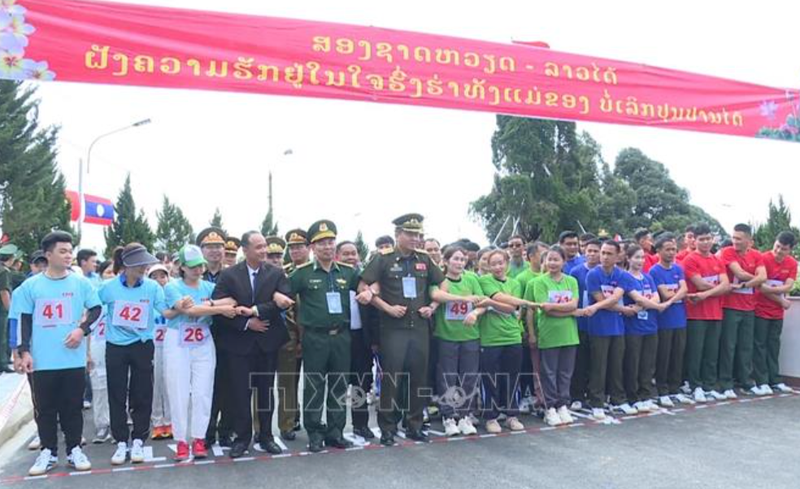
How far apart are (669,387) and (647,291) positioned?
4.48 ft

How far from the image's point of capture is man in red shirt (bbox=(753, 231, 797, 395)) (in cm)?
805

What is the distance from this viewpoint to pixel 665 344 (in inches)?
295

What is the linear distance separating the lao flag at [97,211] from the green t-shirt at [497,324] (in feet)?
87.0

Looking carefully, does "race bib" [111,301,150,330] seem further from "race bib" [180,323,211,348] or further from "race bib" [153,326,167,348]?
"race bib" [153,326,167,348]

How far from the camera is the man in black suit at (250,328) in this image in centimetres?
561

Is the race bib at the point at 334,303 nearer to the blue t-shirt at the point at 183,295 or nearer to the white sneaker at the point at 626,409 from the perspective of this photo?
the blue t-shirt at the point at 183,295

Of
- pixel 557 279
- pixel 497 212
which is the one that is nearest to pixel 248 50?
pixel 557 279

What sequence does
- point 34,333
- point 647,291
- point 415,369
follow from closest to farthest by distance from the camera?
point 34,333
point 415,369
point 647,291

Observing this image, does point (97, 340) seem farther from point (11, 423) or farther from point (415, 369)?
point (415, 369)

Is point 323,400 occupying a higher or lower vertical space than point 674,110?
lower

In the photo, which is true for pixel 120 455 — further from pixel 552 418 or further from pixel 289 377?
pixel 552 418

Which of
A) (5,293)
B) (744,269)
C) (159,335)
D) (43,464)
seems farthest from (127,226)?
(744,269)

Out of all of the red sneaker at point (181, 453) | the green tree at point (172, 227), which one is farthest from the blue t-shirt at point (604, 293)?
the green tree at point (172, 227)

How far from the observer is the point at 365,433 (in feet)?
20.4
